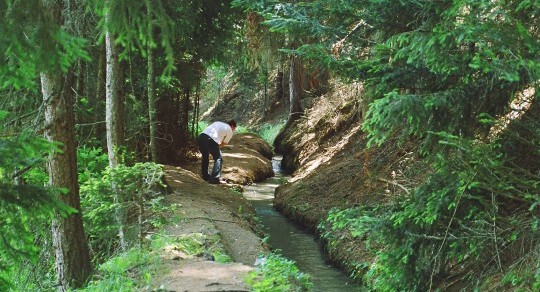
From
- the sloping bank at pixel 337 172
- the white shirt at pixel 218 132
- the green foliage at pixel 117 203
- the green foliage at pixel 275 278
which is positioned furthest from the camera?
the white shirt at pixel 218 132

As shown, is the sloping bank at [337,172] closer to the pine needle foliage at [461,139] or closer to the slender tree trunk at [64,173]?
the pine needle foliage at [461,139]

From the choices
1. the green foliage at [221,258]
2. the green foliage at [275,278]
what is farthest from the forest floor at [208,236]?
the green foliage at [275,278]

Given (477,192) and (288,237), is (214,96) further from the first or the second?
(477,192)

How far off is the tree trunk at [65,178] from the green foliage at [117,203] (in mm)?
1223

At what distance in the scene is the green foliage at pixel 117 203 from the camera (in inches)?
365

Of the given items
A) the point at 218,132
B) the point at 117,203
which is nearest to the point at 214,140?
the point at 218,132

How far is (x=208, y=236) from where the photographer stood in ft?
29.7

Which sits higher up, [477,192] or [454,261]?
[477,192]

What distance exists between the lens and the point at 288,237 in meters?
13.3

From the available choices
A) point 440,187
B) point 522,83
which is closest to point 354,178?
point 440,187

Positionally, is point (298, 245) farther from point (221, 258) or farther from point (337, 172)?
point (221, 258)

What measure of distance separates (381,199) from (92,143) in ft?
20.2

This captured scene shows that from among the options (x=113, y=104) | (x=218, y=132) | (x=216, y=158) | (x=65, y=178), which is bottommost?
(x=216, y=158)

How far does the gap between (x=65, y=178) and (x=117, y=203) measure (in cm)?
172
